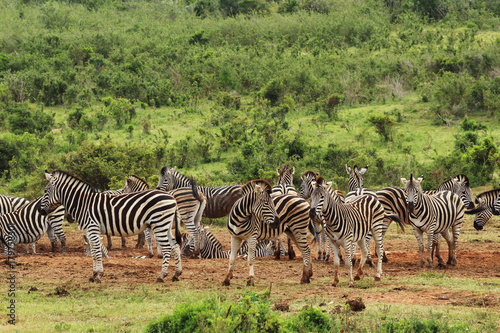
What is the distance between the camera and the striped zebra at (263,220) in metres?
9.97

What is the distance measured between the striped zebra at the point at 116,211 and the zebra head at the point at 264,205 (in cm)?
172

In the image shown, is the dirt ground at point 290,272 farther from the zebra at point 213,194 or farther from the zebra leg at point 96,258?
the zebra at point 213,194

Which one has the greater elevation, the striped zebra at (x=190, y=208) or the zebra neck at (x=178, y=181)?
the zebra neck at (x=178, y=181)

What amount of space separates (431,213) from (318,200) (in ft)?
12.6

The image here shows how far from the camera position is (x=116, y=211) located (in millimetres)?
10633

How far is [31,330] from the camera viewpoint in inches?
276

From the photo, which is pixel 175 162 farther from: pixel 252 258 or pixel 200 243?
pixel 252 258

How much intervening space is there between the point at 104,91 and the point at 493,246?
85.6 feet

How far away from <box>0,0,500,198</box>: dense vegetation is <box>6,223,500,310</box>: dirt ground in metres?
7.60

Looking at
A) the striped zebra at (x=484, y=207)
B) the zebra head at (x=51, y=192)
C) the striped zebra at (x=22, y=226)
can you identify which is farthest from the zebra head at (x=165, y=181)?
the striped zebra at (x=484, y=207)

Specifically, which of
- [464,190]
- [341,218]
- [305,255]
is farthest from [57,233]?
[464,190]

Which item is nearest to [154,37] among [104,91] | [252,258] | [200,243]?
[104,91]

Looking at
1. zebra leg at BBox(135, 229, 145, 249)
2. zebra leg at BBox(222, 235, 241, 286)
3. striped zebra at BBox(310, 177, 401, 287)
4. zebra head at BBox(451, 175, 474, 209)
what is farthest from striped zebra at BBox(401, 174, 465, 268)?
zebra leg at BBox(135, 229, 145, 249)

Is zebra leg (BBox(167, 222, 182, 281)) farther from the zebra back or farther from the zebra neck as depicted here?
the zebra neck
